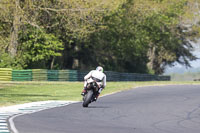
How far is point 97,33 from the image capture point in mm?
65000

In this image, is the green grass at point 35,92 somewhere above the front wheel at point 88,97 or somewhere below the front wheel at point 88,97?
below

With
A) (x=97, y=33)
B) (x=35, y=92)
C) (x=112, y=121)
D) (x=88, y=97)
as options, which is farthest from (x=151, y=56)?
(x=112, y=121)

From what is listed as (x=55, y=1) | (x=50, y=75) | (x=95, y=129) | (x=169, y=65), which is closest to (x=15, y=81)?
(x=50, y=75)

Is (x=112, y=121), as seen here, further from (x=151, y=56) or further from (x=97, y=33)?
(x=151, y=56)

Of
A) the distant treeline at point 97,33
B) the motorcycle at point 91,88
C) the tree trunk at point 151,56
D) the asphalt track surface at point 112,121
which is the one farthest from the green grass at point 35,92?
the tree trunk at point 151,56

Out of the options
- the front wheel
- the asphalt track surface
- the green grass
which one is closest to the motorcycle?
the front wheel

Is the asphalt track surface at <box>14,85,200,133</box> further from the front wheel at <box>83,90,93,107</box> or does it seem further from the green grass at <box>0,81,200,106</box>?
the green grass at <box>0,81,200,106</box>

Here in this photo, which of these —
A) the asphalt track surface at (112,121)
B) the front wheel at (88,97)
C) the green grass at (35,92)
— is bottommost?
the green grass at (35,92)

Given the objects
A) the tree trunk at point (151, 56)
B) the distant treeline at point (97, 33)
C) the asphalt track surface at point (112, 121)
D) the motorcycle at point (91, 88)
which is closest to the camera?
the asphalt track surface at point (112, 121)

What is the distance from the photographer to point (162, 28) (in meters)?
76.8

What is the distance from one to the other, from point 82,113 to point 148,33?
182ft

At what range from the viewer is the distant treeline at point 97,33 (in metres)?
50.7

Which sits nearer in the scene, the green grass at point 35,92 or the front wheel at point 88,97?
the front wheel at point 88,97

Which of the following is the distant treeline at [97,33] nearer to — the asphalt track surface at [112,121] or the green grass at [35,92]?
the green grass at [35,92]
